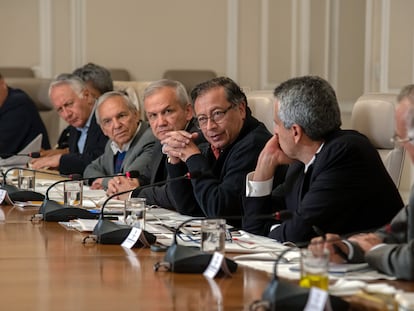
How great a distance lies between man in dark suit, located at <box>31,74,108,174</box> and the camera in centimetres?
621

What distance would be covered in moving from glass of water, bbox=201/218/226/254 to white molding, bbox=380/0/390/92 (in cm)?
424

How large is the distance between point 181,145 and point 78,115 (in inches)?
98.4

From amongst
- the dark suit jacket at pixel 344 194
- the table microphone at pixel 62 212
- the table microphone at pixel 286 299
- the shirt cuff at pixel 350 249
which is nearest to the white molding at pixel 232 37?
the table microphone at pixel 62 212

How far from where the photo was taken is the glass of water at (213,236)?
8.94 ft

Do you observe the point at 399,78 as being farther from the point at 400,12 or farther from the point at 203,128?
the point at 203,128

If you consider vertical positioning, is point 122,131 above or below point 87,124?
above

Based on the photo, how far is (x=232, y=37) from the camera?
29.9ft

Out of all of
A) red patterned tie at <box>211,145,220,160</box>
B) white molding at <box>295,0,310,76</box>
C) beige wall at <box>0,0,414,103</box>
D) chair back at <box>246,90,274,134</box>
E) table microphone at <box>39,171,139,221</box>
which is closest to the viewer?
table microphone at <box>39,171,139,221</box>

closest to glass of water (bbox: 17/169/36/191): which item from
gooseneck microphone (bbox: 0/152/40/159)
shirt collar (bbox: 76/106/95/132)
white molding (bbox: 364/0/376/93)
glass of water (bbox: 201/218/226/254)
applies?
gooseneck microphone (bbox: 0/152/40/159)

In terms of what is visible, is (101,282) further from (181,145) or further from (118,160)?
(118,160)

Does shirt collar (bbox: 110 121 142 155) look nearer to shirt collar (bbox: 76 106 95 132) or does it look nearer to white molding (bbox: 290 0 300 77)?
shirt collar (bbox: 76 106 95 132)

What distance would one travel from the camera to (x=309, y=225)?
10.4ft

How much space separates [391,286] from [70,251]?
1.07 m

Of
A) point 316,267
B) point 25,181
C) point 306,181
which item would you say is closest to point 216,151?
point 306,181
